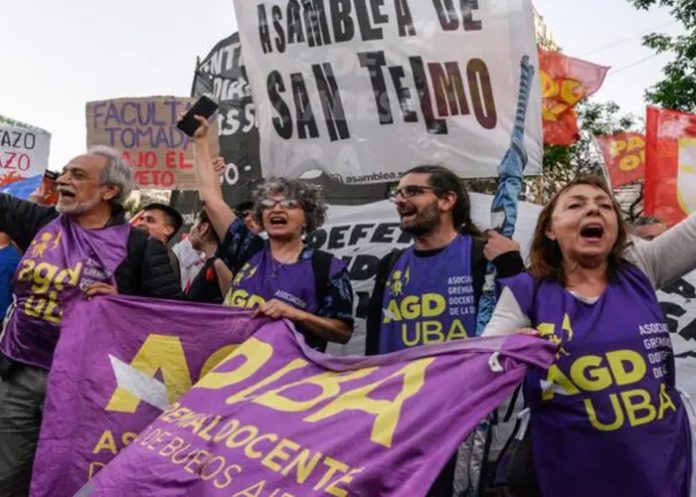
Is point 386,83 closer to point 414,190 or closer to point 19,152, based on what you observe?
point 414,190

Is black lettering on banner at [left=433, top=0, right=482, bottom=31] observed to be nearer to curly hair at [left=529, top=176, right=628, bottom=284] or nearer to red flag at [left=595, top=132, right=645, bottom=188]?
curly hair at [left=529, top=176, right=628, bottom=284]

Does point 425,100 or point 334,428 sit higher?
point 425,100

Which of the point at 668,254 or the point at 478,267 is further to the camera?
the point at 478,267

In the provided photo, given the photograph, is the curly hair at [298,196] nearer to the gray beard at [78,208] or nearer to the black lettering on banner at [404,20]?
the gray beard at [78,208]

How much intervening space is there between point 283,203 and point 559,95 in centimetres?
473

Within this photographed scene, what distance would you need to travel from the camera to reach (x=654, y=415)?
2061 mm

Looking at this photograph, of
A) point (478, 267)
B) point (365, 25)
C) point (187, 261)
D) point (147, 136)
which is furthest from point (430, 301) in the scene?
point (147, 136)

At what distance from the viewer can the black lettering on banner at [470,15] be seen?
379 cm

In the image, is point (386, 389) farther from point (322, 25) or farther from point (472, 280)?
point (322, 25)

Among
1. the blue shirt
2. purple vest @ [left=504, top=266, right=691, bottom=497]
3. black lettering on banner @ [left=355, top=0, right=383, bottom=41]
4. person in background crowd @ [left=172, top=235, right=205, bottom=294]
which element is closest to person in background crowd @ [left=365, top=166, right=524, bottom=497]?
purple vest @ [left=504, top=266, right=691, bottom=497]

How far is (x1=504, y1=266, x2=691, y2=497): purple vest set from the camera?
2.04 metres

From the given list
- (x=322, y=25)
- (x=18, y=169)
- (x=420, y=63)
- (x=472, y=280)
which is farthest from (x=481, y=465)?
(x=18, y=169)

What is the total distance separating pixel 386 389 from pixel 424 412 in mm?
163

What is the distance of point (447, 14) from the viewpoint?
3.84 meters
